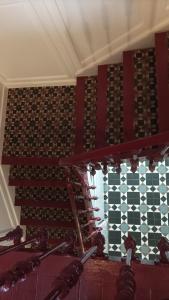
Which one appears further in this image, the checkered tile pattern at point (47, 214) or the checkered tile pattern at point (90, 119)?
the checkered tile pattern at point (47, 214)

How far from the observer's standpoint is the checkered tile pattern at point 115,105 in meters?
2.64

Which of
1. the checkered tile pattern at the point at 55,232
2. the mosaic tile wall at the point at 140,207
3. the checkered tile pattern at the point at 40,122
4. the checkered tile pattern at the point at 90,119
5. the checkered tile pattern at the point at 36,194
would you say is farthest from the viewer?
the mosaic tile wall at the point at 140,207

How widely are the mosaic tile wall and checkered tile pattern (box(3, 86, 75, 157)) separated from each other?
1917 mm

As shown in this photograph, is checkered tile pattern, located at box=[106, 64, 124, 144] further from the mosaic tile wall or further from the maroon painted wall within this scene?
the mosaic tile wall

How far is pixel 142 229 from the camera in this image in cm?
500

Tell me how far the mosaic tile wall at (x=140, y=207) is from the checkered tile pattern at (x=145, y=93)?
2.52 m

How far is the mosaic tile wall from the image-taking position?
496cm

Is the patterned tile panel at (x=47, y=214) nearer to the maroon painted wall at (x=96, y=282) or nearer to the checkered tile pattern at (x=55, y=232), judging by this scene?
the checkered tile pattern at (x=55, y=232)

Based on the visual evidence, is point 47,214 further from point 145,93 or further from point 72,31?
point 72,31

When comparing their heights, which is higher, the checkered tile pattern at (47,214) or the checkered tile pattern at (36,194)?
the checkered tile pattern at (36,194)

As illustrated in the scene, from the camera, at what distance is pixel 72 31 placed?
249cm

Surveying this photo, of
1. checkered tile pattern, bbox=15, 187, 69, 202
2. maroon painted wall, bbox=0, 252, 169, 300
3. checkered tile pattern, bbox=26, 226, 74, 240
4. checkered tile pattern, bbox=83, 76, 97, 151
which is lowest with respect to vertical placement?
checkered tile pattern, bbox=26, 226, 74, 240

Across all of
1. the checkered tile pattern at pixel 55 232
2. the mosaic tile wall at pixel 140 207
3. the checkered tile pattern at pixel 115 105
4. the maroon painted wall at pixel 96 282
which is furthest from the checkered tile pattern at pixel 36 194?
the maroon painted wall at pixel 96 282

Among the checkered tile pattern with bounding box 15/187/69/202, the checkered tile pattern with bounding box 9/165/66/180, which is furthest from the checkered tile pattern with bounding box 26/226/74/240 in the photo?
the checkered tile pattern with bounding box 9/165/66/180
